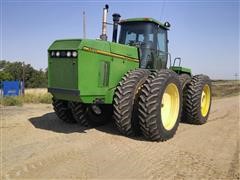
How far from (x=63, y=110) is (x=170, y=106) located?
8.74ft

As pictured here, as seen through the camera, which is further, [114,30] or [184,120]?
[184,120]

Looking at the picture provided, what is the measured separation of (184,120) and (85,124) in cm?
324

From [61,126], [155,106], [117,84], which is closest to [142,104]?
[155,106]

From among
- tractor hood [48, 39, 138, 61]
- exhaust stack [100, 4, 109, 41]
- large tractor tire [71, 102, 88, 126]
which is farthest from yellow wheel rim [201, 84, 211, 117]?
large tractor tire [71, 102, 88, 126]

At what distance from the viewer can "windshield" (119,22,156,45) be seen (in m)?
9.09

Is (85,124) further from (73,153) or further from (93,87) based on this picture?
(73,153)

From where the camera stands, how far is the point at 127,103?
737cm

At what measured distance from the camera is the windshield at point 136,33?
909cm

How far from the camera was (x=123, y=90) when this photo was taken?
291 inches

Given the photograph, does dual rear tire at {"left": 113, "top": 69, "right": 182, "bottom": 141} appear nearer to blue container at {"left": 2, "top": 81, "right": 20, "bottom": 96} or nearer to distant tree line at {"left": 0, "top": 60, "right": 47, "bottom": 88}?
blue container at {"left": 2, "top": 81, "right": 20, "bottom": 96}

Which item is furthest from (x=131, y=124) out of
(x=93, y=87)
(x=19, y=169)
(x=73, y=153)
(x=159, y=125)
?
(x=19, y=169)

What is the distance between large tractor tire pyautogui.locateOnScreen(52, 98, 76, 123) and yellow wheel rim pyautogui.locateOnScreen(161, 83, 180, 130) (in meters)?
2.36

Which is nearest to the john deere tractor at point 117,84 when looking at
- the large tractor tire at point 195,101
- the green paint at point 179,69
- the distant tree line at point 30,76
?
the large tractor tire at point 195,101

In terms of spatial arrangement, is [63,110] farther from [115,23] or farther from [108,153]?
[108,153]
